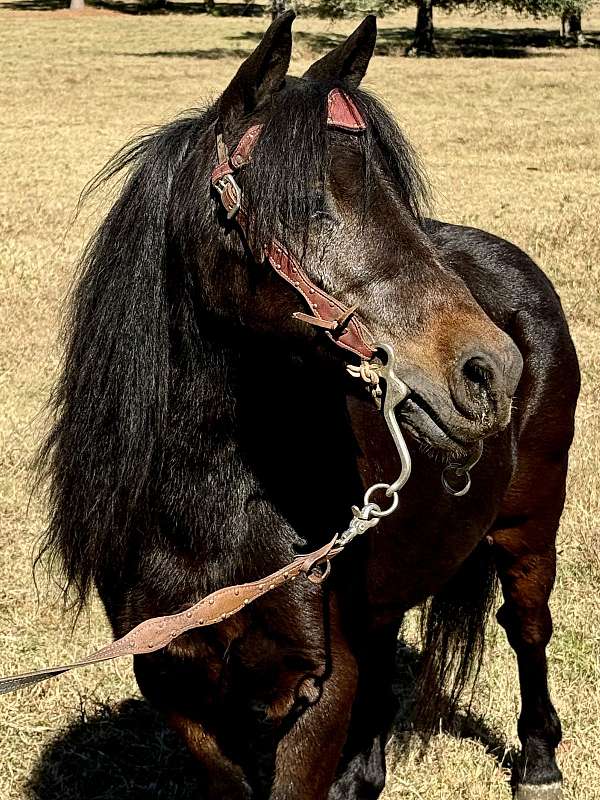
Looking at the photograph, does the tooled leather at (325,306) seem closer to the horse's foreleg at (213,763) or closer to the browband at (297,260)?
the browband at (297,260)

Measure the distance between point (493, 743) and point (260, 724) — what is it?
85cm

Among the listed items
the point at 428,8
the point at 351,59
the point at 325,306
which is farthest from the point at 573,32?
the point at 325,306

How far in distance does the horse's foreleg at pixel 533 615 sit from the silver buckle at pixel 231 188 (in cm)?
172

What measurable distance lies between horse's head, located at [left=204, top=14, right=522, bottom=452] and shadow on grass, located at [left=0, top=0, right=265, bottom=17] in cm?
4411

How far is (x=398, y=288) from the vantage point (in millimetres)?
2105

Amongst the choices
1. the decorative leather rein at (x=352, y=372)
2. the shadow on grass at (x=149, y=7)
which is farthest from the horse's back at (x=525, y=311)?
the shadow on grass at (x=149, y=7)

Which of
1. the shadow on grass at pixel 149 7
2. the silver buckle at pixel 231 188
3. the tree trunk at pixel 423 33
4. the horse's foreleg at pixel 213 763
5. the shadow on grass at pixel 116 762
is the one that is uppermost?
the silver buckle at pixel 231 188

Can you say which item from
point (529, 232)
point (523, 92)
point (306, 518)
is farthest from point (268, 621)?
point (523, 92)

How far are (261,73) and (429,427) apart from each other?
796mm

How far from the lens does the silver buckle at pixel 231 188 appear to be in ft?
7.16

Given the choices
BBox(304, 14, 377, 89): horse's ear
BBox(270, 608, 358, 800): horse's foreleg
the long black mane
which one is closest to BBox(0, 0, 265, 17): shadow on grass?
BBox(304, 14, 377, 89): horse's ear

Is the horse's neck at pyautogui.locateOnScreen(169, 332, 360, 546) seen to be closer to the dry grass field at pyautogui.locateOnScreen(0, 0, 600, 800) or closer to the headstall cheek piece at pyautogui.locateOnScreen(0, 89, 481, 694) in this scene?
the headstall cheek piece at pyautogui.locateOnScreen(0, 89, 481, 694)

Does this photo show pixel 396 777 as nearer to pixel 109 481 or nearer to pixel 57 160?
Result: pixel 109 481

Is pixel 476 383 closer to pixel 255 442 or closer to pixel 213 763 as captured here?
pixel 255 442
